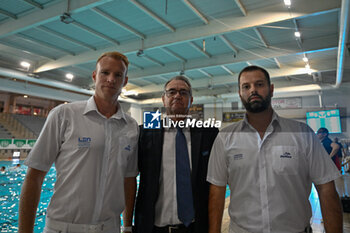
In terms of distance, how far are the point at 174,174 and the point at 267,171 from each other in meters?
0.54

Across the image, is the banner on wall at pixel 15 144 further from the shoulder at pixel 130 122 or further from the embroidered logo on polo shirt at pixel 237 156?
the embroidered logo on polo shirt at pixel 237 156

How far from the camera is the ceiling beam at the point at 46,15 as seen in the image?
4141 mm

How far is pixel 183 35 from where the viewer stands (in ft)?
17.5

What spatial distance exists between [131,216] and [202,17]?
4472mm

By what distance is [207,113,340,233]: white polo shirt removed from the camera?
1111 mm

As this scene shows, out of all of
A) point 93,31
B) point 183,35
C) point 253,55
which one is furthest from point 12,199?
point 253,55

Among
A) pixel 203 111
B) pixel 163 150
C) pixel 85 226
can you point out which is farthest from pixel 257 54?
pixel 85 226

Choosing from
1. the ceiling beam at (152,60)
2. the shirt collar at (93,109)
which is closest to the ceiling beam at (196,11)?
the ceiling beam at (152,60)

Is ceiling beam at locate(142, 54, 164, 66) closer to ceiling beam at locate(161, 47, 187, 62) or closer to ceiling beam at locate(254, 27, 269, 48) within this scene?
ceiling beam at locate(161, 47, 187, 62)

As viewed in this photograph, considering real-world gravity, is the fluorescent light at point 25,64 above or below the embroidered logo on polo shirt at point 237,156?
above

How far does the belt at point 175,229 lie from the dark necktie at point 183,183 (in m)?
0.03

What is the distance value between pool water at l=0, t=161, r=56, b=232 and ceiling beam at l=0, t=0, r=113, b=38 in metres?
4.15

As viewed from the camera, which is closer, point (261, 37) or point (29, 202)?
point (29, 202)

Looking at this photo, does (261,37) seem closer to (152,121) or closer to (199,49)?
(199,49)
